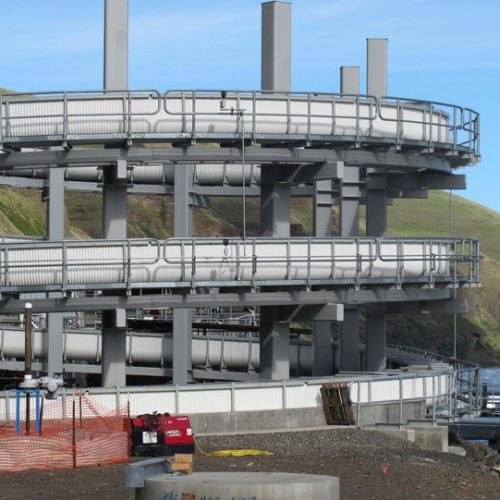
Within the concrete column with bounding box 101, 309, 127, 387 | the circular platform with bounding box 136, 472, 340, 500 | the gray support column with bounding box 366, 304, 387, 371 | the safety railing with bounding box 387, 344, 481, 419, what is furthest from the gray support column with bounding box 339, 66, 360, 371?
the circular platform with bounding box 136, 472, 340, 500

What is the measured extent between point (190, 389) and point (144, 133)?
33.9ft

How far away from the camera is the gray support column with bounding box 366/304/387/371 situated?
2430 inches

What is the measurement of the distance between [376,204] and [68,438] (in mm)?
24190

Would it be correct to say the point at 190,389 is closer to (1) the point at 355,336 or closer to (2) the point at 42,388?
(2) the point at 42,388

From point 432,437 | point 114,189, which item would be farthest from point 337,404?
point 114,189

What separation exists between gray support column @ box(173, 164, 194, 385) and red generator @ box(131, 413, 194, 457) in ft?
61.2

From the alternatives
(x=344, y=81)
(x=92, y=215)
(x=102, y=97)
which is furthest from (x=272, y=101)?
(x=92, y=215)

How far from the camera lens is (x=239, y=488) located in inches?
1075

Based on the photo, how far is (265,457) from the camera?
1597 inches

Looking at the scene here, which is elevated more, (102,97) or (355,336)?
(102,97)

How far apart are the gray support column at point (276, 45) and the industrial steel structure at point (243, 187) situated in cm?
5

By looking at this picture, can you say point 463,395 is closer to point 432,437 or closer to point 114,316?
point 432,437

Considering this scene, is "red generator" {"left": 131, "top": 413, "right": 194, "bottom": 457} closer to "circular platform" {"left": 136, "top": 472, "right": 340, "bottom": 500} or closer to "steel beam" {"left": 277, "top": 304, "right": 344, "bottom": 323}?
"circular platform" {"left": 136, "top": 472, "right": 340, "bottom": 500}

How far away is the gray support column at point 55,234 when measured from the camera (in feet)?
205
